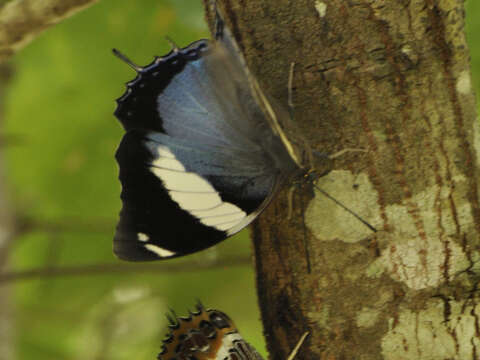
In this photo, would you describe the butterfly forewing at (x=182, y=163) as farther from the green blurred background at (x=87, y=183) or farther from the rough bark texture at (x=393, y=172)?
the green blurred background at (x=87, y=183)

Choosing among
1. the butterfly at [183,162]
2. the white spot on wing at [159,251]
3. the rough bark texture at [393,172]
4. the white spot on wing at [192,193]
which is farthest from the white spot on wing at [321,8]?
the white spot on wing at [159,251]

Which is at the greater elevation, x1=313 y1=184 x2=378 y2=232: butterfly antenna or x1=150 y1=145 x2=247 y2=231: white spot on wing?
x1=150 y1=145 x2=247 y2=231: white spot on wing

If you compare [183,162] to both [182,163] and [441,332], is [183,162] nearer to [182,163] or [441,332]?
[182,163]

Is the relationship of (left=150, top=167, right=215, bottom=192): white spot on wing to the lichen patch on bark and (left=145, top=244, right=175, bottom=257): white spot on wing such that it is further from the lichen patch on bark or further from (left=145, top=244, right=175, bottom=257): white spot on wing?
the lichen patch on bark

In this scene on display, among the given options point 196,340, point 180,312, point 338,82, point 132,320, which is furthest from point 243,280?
point 338,82

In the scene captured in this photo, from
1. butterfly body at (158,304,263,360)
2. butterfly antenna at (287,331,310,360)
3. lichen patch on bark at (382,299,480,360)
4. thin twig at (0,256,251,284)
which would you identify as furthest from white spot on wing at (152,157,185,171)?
thin twig at (0,256,251,284)

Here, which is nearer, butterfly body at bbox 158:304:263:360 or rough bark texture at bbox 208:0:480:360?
rough bark texture at bbox 208:0:480:360
